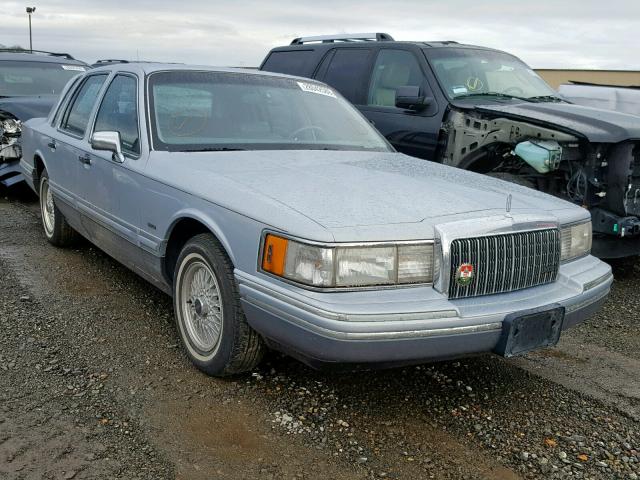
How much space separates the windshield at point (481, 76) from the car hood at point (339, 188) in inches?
97.7

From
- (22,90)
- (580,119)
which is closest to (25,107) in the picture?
(22,90)

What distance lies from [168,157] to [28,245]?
9.46 ft

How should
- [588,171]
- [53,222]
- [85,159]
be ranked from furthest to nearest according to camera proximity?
[53,222] < [588,171] < [85,159]

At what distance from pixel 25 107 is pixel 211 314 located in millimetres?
5535

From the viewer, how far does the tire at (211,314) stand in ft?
10.7

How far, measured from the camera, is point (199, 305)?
359cm

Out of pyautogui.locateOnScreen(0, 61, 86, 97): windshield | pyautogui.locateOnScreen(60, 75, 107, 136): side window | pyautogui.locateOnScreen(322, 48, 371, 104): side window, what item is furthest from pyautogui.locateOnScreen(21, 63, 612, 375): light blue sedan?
pyautogui.locateOnScreen(0, 61, 86, 97): windshield

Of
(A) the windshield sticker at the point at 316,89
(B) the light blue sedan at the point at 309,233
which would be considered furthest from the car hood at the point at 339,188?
(A) the windshield sticker at the point at 316,89

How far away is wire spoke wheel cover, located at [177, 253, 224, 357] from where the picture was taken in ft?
11.5

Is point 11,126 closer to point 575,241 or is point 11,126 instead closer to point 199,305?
point 199,305

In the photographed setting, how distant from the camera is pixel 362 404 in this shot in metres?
3.36

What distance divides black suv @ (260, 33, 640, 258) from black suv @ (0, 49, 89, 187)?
2894mm

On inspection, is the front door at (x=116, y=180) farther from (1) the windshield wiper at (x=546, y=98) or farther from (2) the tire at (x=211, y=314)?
(1) the windshield wiper at (x=546, y=98)

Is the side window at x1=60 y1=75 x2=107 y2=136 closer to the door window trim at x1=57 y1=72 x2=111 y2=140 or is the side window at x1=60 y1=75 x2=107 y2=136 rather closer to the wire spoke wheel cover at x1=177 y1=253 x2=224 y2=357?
the door window trim at x1=57 y1=72 x2=111 y2=140
